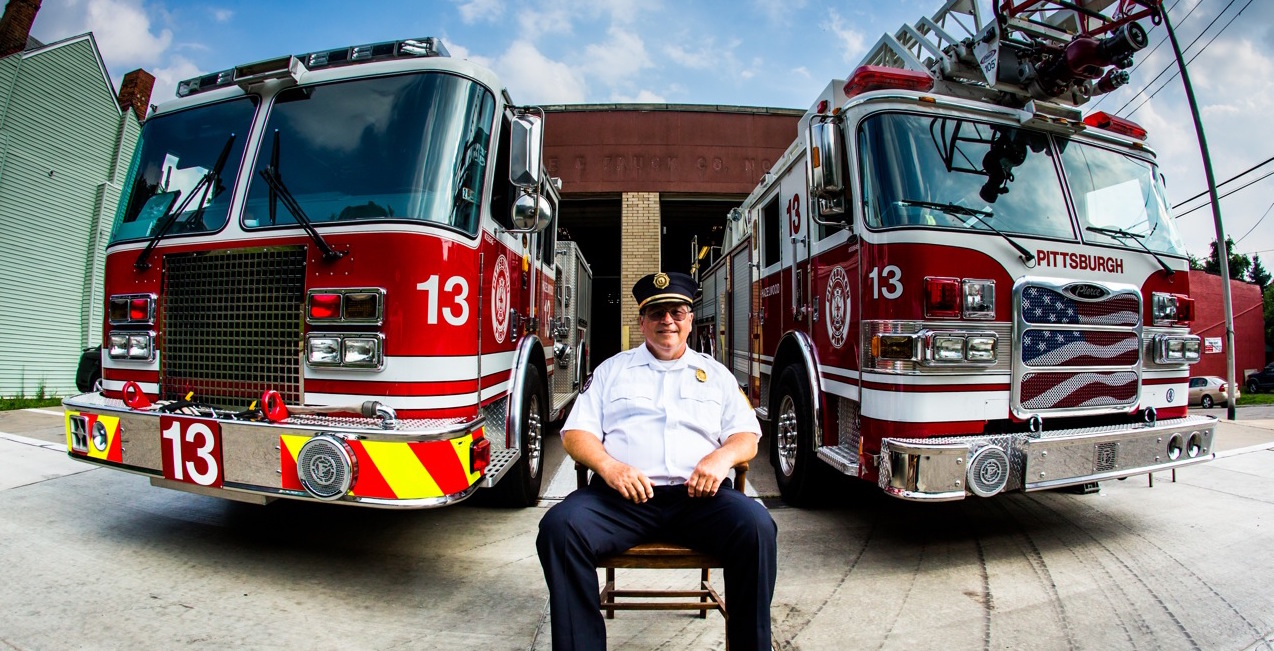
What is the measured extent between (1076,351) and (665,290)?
2.46m

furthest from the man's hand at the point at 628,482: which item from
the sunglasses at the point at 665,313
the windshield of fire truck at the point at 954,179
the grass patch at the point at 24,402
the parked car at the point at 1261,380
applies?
the parked car at the point at 1261,380

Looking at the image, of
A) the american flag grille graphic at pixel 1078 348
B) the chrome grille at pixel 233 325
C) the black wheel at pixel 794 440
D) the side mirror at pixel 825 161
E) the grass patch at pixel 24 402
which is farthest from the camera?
the grass patch at pixel 24 402

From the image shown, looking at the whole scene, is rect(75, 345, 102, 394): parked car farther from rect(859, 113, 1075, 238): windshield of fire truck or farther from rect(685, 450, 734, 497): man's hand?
rect(859, 113, 1075, 238): windshield of fire truck

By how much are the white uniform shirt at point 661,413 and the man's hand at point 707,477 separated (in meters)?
0.14

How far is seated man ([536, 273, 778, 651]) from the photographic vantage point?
1.91 m

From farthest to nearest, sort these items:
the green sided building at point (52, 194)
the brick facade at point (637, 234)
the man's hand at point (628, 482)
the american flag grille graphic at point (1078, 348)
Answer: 1. the brick facade at point (637, 234)
2. the green sided building at point (52, 194)
3. the american flag grille graphic at point (1078, 348)
4. the man's hand at point (628, 482)

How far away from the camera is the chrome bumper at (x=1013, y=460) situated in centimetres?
283

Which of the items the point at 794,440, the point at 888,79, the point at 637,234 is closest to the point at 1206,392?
the point at 637,234

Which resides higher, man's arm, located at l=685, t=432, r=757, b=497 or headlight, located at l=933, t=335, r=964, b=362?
headlight, located at l=933, t=335, r=964, b=362

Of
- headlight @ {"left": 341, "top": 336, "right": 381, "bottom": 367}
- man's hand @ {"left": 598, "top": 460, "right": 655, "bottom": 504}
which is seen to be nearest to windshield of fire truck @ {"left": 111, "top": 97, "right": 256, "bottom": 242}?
headlight @ {"left": 341, "top": 336, "right": 381, "bottom": 367}

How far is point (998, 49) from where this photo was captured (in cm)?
362

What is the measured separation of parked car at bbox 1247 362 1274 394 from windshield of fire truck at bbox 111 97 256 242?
35.3m

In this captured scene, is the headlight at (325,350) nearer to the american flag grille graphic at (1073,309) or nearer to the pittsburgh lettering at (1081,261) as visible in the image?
the american flag grille graphic at (1073,309)

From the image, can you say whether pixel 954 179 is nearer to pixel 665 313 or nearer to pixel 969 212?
pixel 969 212
